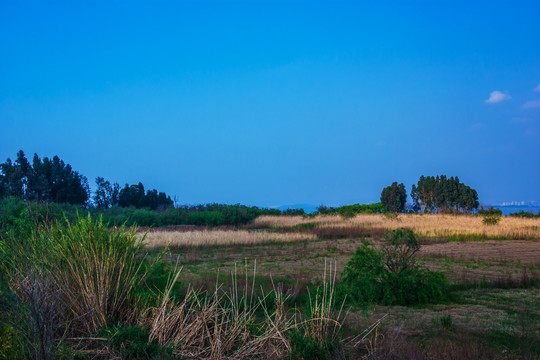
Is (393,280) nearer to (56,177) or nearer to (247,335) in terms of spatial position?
(247,335)

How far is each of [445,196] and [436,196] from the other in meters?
0.99

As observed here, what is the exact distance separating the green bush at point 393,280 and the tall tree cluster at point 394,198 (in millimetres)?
37580

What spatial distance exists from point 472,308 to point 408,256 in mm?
1847

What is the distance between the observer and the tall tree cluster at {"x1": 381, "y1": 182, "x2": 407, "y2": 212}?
1778 inches

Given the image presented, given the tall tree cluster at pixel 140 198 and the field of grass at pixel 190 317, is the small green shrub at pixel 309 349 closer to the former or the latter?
the field of grass at pixel 190 317

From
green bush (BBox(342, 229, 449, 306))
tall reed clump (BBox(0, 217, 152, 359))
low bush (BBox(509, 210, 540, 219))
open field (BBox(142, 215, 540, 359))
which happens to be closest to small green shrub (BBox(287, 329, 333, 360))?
open field (BBox(142, 215, 540, 359))

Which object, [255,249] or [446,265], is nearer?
[446,265]

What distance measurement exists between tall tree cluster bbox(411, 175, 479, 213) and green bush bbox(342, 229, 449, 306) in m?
32.6

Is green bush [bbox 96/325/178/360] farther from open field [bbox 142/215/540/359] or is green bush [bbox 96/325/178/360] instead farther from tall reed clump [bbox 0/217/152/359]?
open field [bbox 142/215/540/359]

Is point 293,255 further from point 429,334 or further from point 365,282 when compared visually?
point 429,334

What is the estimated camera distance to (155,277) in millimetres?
6707

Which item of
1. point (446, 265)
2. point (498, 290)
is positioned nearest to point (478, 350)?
point (498, 290)

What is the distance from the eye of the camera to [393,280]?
823cm

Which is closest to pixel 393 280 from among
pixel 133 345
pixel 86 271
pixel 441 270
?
pixel 441 270
